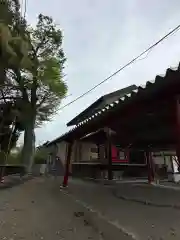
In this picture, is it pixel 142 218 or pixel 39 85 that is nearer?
pixel 142 218

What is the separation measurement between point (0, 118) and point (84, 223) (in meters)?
19.1

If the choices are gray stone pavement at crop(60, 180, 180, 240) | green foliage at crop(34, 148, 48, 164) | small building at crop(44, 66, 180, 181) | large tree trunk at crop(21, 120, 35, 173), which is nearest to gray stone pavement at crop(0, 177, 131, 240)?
gray stone pavement at crop(60, 180, 180, 240)

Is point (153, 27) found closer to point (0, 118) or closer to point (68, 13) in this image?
→ point (68, 13)

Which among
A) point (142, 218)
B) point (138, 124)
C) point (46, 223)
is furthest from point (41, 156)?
point (142, 218)

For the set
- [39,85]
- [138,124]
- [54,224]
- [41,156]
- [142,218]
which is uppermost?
[39,85]

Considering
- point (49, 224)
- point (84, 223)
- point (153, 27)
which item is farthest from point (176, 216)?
point (153, 27)

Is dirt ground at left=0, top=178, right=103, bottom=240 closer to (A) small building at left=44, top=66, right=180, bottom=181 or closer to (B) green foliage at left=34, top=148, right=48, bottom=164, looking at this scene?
(A) small building at left=44, top=66, right=180, bottom=181

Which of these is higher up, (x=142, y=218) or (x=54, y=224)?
(x=142, y=218)

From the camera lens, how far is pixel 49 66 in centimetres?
2358

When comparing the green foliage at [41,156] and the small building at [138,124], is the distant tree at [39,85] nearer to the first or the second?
the small building at [138,124]

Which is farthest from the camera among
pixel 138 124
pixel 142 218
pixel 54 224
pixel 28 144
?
pixel 28 144

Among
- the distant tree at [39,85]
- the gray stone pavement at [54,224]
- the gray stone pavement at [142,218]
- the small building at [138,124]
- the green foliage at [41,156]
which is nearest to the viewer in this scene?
the gray stone pavement at [142,218]

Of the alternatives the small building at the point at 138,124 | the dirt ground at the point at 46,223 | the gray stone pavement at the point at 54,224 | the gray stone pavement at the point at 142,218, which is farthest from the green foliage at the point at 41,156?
the gray stone pavement at the point at 142,218

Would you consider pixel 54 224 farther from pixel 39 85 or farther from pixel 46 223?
pixel 39 85
